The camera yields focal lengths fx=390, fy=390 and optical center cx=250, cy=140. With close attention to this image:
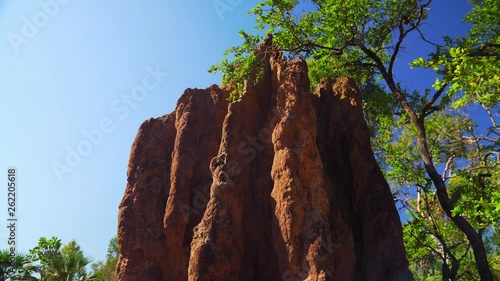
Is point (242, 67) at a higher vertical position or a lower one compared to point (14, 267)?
higher

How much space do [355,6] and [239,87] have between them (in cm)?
540


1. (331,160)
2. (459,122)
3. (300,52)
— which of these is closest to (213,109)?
(300,52)

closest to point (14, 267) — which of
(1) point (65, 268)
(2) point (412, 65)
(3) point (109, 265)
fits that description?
(1) point (65, 268)

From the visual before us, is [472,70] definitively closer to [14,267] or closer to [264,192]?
[264,192]

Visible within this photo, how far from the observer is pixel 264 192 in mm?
13617

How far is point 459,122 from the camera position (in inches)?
841

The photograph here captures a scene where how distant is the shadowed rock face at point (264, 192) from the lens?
11.3m

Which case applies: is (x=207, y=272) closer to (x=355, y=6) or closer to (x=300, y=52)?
(x=300, y=52)

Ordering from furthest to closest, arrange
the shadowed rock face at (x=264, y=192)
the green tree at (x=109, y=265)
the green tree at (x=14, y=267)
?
the green tree at (x=109, y=265), the green tree at (x=14, y=267), the shadowed rock face at (x=264, y=192)

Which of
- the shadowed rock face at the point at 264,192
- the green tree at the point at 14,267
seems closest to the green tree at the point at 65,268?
the green tree at the point at 14,267

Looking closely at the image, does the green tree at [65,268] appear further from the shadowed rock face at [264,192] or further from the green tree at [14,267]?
the shadowed rock face at [264,192]

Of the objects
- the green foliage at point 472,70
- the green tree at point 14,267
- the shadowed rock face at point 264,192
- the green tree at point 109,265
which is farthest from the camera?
the green tree at point 109,265

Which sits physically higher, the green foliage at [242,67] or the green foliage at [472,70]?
the green foliage at [242,67]

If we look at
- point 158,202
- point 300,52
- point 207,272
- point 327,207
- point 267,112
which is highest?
point 300,52
